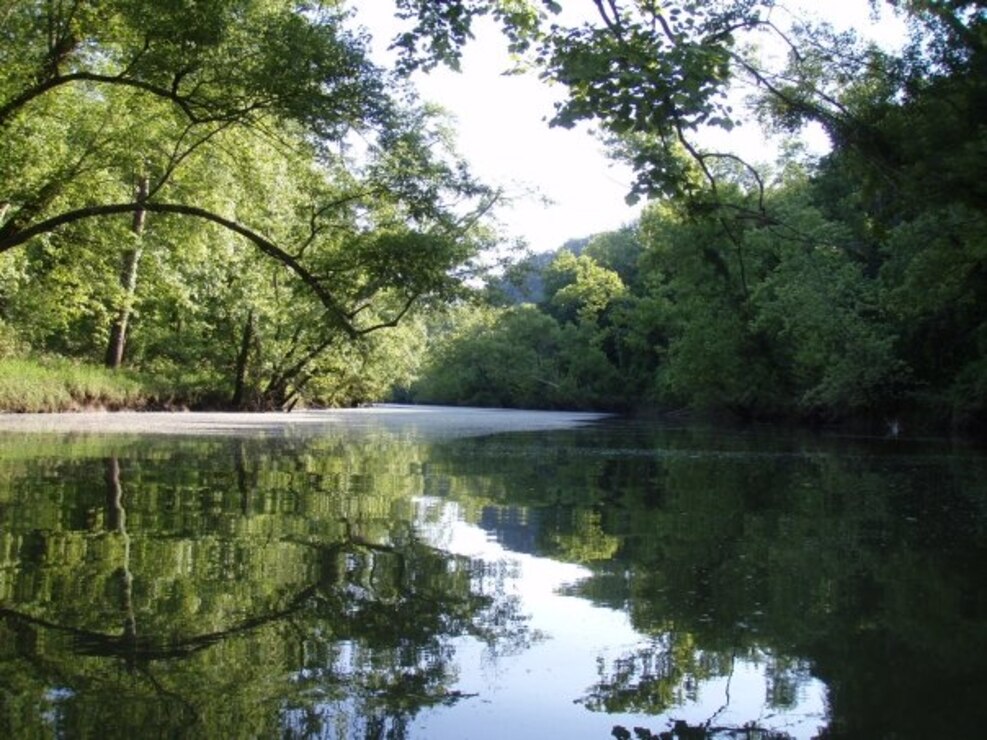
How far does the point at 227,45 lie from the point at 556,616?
8.80 metres

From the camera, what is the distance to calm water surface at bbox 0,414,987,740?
2.60m

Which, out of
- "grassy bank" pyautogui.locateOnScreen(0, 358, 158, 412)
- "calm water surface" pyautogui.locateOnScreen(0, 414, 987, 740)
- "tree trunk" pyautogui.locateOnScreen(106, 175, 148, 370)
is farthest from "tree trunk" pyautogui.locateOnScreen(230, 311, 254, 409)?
"calm water surface" pyautogui.locateOnScreen(0, 414, 987, 740)

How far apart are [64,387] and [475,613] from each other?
63.9 feet

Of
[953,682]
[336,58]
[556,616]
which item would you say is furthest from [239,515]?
[336,58]

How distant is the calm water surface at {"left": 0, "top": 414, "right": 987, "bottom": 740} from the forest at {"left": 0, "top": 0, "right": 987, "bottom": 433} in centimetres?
202

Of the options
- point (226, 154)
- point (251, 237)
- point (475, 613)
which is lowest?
point (475, 613)

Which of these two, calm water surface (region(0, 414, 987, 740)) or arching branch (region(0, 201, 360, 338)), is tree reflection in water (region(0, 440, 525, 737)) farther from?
arching branch (region(0, 201, 360, 338))

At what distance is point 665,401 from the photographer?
54.6 metres

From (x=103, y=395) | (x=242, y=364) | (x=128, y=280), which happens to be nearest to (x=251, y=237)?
(x=128, y=280)

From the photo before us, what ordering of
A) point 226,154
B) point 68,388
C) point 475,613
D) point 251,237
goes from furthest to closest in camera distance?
point 68,388 → point 226,154 → point 251,237 → point 475,613

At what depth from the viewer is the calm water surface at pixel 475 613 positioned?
2.60m

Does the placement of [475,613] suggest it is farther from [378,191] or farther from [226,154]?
[226,154]

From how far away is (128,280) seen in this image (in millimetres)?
22297

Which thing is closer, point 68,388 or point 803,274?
point 68,388
